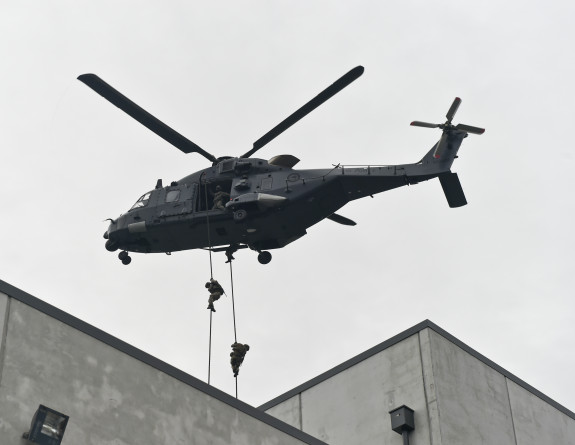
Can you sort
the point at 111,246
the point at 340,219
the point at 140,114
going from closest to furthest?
the point at 140,114, the point at 111,246, the point at 340,219

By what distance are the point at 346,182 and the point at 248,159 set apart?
103 inches

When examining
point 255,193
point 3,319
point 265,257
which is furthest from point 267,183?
point 3,319

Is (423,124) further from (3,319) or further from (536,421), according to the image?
(3,319)

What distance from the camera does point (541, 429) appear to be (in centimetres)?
2322

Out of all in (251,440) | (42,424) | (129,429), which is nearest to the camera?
(42,424)

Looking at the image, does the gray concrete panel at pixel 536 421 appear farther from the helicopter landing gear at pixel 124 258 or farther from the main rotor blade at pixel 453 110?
the helicopter landing gear at pixel 124 258

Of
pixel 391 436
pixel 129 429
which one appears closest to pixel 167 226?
pixel 391 436

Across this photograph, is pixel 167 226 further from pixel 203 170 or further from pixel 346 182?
pixel 346 182

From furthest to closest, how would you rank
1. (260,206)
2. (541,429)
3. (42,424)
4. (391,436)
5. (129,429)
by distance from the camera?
1. (260,206)
2. (541,429)
3. (391,436)
4. (129,429)
5. (42,424)

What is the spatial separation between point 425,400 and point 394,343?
56.1 inches

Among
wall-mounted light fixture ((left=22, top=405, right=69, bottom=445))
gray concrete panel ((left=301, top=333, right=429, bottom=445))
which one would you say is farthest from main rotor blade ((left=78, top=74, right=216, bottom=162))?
wall-mounted light fixture ((left=22, top=405, right=69, bottom=445))

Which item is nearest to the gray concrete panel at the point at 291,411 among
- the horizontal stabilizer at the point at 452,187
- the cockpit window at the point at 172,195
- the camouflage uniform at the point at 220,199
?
the camouflage uniform at the point at 220,199

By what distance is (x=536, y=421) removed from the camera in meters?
23.2

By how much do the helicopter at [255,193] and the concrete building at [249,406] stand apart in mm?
4143
